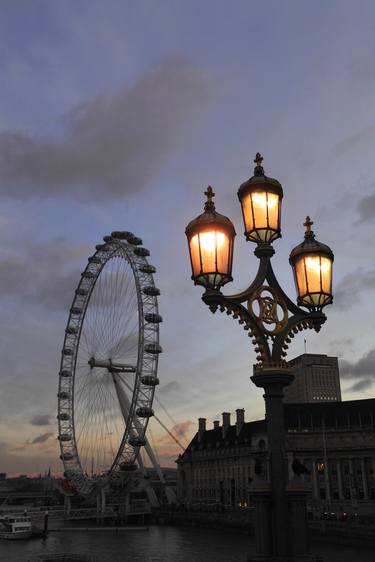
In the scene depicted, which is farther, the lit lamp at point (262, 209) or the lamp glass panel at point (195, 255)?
the lit lamp at point (262, 209)

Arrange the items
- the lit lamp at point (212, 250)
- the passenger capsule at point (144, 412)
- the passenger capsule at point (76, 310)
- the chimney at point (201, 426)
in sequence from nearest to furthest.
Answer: the lit lamp at point (212, 250) → the passenger capsule at point (144, 412) → the passenger capsule at point (76, 310) → the chimney at point (201, 426)

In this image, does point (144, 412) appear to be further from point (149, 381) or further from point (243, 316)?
point (243, 316)

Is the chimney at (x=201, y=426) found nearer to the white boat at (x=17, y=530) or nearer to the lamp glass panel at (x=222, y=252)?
the white boat at (x=17, y=530)

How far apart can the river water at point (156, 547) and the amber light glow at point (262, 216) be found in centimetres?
3903

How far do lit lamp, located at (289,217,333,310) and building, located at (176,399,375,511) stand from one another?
77.4 metres

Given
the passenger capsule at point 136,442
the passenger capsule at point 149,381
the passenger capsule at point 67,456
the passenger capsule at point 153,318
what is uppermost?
the passenger capsule at point 153,318

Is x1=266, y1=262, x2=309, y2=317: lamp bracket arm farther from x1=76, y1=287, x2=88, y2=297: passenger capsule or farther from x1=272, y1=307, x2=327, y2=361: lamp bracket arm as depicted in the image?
x1=76, y1=287, x2=88, y2=297: passenger capsule

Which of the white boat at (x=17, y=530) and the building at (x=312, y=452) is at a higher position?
the building at (x=312, y=452)

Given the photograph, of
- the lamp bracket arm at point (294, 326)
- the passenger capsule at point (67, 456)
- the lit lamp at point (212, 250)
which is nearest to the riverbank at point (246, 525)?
the passenger capsule at point (67, 456)

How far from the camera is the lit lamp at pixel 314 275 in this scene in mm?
7941

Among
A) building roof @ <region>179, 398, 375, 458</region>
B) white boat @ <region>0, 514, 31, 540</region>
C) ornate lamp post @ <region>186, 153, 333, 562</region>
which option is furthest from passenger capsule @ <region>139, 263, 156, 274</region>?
ornate lamp post @ <region>186, 153, 333, 562</region>

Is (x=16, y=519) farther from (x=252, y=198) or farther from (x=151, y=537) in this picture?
(x=252, y=198)

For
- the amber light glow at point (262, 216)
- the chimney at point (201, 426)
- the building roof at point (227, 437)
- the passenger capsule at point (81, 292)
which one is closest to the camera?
the amber light glow at point (262, 216)

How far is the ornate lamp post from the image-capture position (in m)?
6.82
